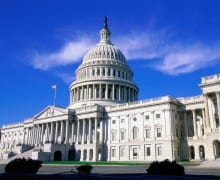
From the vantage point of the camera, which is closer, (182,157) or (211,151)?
(211,151)

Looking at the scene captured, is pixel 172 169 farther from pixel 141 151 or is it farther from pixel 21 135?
pixel 21 135

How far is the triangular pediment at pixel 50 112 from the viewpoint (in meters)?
88.0

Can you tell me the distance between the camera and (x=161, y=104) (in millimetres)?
70938

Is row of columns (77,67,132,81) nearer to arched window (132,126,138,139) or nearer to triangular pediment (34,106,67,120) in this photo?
triangular pediment (34,106,67,120)

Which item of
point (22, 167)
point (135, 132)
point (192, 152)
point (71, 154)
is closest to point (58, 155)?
point (71, 154)

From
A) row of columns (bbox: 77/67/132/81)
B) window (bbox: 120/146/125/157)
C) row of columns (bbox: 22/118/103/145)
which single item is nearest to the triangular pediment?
row of columns (bbox: 22/118/103/145)

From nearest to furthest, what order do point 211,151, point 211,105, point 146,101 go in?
Answer: point 211,151 → point 211,105 → point 146,101

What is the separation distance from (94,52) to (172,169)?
98567 millimetres

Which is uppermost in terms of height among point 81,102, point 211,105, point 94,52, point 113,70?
point 94,52

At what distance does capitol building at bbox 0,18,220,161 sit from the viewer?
66.2 metres

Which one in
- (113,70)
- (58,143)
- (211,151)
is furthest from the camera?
(113,70)

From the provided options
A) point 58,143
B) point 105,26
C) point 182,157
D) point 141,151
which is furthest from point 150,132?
point 105,26

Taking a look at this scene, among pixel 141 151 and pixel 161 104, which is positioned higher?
pixel 161 104

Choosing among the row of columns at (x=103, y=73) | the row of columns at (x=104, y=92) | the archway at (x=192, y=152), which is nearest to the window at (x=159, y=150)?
the archway at (x=192, y=152)
